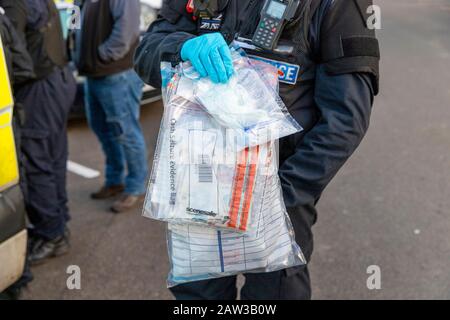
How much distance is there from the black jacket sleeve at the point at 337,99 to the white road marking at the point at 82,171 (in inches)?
103

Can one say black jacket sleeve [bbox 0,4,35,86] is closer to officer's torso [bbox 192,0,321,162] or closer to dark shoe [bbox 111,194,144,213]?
officer's torso [bbox 192,0,321,162]

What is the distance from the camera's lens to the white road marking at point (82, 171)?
155 inches

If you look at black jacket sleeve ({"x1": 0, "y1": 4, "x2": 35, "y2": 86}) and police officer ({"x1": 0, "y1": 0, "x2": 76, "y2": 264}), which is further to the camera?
police officer ({"x1": 0, "y1": 0, "x2": 76, "y2": 264})

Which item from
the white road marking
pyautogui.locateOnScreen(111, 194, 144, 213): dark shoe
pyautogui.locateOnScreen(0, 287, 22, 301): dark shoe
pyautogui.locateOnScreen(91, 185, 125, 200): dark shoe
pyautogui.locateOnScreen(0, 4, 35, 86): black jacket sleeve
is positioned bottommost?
the white road marking

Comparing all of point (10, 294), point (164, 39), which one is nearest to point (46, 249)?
point (10, 294)

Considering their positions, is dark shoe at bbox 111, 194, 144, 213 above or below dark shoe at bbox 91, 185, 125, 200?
above

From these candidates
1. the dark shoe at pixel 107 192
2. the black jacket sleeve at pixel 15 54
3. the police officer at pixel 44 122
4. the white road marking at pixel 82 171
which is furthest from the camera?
the white road marking at pixel 82 171

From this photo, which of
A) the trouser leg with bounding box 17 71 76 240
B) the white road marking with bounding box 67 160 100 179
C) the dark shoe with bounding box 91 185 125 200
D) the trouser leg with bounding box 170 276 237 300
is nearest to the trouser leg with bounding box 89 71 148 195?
A: the dark shoe with bounding box 91 185 125 200

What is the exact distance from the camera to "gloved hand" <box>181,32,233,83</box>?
1438 mm

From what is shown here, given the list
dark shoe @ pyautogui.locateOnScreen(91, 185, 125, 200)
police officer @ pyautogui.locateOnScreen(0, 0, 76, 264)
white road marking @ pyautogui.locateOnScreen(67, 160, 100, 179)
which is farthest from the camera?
white road marking @ pyautogui.locateOnScreen(67, 160, 100, 179)

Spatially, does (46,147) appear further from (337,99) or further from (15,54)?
(337,99)

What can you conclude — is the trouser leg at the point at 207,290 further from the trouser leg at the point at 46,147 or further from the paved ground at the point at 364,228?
the trouser leg at the point at 46,147

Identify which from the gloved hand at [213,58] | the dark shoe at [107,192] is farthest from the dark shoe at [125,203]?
the gloved hand at [213,58]

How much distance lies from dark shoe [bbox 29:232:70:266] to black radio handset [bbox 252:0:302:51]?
1.92m
